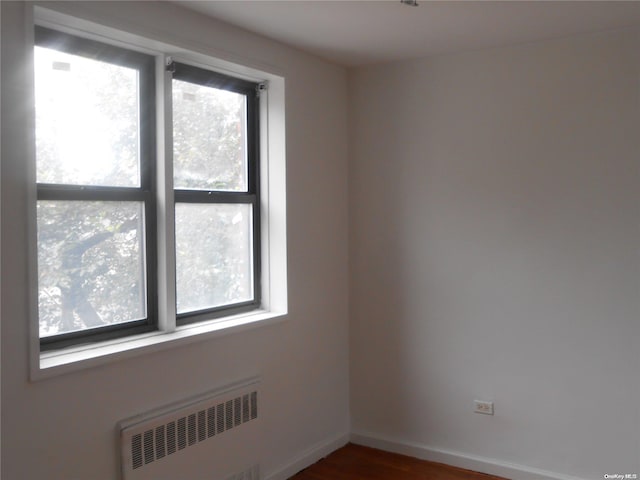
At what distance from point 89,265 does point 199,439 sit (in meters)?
1.05

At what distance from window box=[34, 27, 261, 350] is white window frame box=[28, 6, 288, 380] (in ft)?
0.11

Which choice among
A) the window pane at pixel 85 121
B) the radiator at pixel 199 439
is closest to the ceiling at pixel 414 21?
the window pane at pixel 85 121

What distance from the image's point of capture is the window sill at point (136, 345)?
243 centimetres

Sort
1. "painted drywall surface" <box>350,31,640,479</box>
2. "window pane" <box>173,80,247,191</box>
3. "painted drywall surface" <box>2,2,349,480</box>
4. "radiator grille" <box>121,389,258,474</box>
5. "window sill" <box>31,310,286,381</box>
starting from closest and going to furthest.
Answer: "painted drywall surface" <box>2,2,349,480</box> < "window sill" <box>31,310,286,381</box> < "radiator grille" <box>121,389,258,474</box> < "window pane" <box>173,80,247,191</box> < "painted drywall surface" <box>350,31,640,479</box>

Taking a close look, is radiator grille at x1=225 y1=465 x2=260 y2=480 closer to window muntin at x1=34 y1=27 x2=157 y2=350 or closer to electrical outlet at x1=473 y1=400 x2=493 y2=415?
window muntin at x1=34 y1=27 x2=157 y2=350

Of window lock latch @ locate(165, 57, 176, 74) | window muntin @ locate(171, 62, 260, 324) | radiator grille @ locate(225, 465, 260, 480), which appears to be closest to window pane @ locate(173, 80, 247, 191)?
window muntin @ locate(171, 62, 260, 324)

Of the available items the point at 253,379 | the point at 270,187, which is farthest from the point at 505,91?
the point at 253,379

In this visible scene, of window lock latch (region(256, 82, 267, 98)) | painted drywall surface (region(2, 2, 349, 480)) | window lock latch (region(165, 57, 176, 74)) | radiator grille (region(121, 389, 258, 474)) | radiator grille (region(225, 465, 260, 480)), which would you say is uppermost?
window lock latch (region(256, 82, 267, 98))

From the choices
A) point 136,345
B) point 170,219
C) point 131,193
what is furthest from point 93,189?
point 136,345

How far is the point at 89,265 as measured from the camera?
2725mm

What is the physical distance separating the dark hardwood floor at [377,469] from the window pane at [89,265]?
5.41ft

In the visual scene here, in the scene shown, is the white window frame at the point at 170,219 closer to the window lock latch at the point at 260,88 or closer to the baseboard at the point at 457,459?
the window lock latch at the point at 260,88

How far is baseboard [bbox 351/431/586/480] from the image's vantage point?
3619 mm

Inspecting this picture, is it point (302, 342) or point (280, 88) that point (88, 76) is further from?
point (302, 342)
